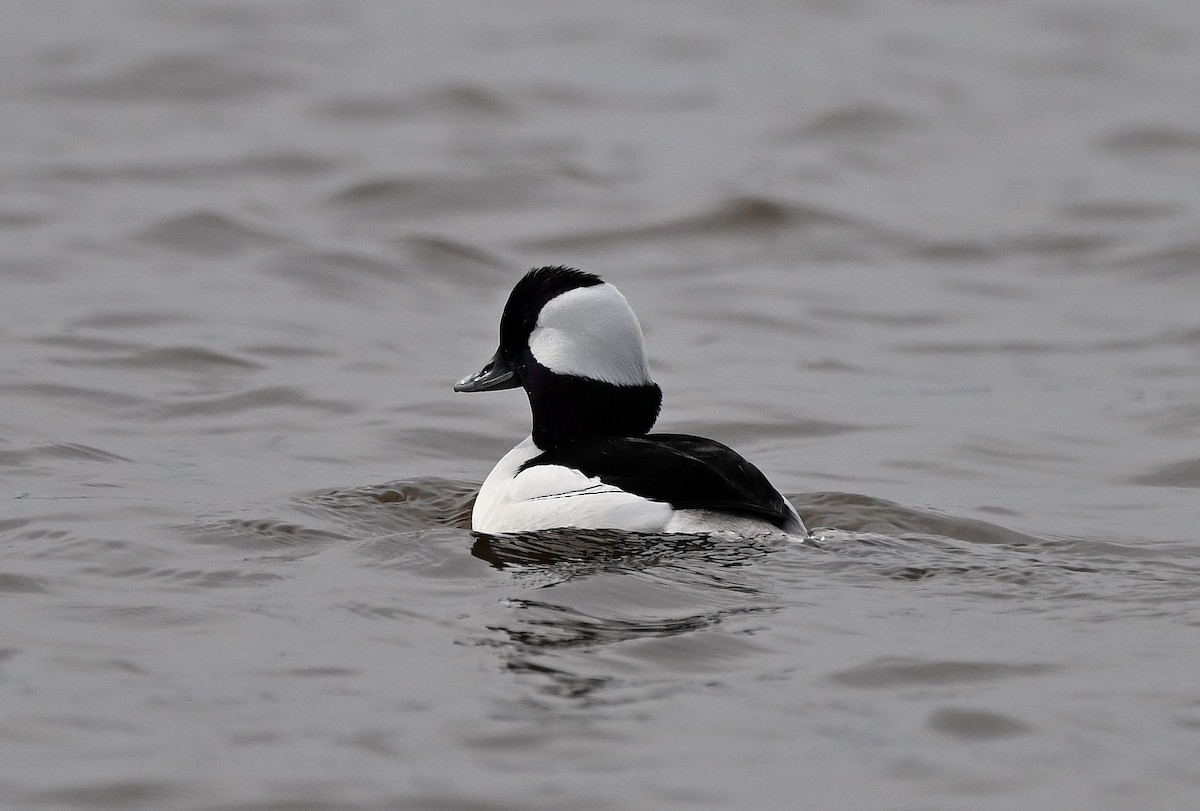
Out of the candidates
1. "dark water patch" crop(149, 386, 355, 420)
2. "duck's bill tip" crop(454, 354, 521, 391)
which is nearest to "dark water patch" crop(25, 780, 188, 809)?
"duck's bill tip" crop(454, 354, 521, 391)

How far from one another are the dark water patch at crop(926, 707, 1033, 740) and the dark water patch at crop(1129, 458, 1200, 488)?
13.6 feet

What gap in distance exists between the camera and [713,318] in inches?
494

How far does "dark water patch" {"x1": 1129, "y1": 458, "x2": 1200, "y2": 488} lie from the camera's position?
9.01m

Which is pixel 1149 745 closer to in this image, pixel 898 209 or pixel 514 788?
pixel 514 788

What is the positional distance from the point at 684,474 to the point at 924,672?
1.32 m

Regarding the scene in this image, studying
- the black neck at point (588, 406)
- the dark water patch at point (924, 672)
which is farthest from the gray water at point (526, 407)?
the black neck at point (588, 406)

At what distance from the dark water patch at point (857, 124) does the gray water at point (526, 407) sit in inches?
2.1

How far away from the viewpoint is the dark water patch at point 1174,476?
901 cm

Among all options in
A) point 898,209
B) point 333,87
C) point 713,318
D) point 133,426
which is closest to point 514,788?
point 133,426

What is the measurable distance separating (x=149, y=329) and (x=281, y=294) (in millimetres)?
1318

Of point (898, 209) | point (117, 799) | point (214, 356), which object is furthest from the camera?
point (898, 209)

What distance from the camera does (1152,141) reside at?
58.7 ft

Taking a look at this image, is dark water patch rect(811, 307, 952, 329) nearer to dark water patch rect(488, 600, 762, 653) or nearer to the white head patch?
the white head patch

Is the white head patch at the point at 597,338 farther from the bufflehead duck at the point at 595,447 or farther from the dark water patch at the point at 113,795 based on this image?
the dark water patch at the point at 113,795
